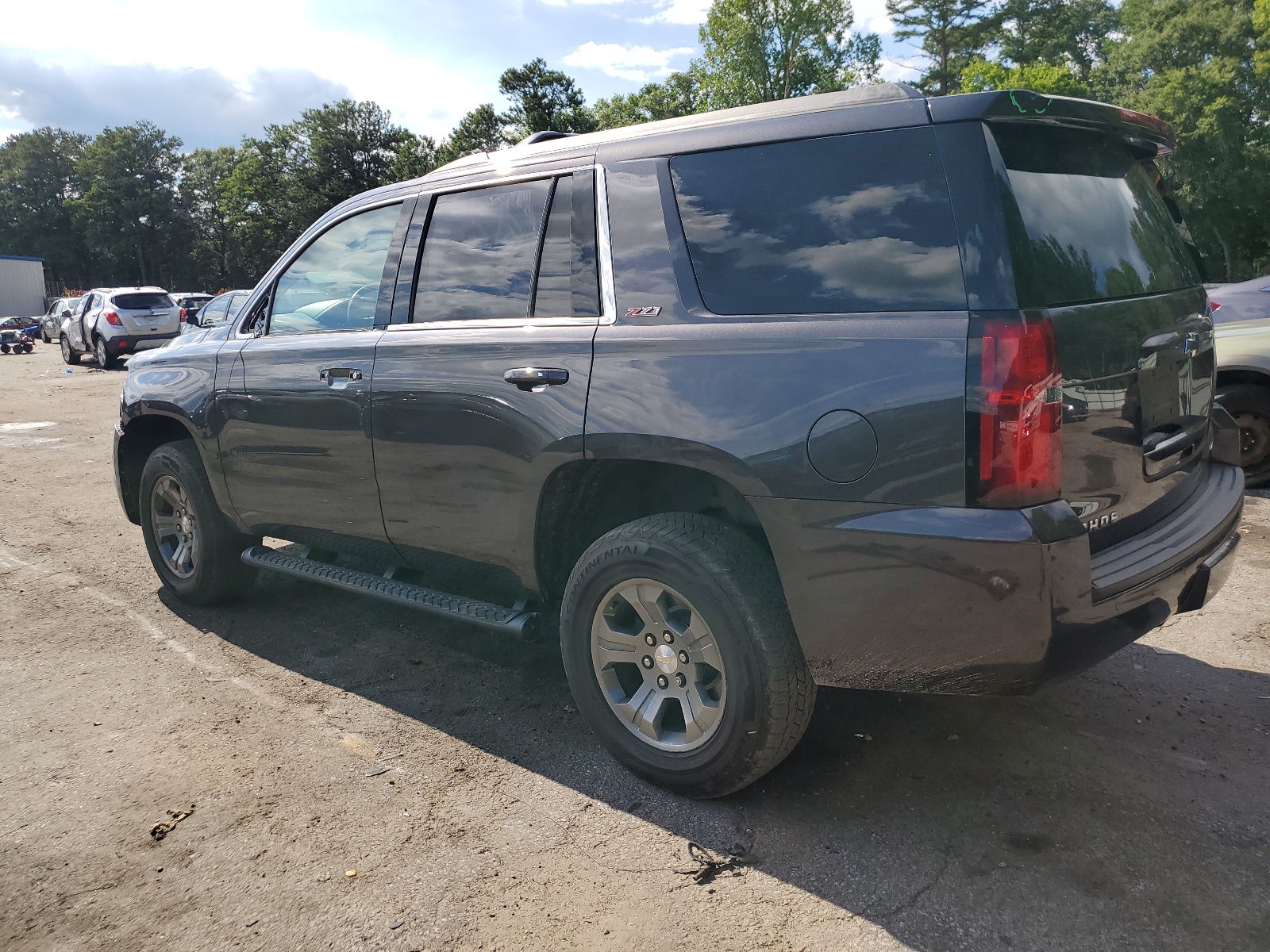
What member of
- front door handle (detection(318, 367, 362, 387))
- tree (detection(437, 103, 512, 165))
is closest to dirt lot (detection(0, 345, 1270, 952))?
front door handle (detection(318, 367, 362, 387))

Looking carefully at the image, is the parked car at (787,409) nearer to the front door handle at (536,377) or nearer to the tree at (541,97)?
the front door handle at (536,377)

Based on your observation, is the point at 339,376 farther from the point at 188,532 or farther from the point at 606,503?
the point at 188,532

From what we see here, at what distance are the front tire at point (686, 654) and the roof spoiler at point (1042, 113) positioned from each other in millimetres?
1283

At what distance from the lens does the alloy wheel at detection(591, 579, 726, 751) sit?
9.37 ft

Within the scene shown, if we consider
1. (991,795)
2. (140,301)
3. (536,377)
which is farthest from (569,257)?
(140,301)

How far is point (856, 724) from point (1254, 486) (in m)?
4.85

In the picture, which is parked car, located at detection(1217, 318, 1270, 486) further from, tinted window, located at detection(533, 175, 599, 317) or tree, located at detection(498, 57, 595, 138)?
tree, located at detection(498, 57, 595, 138)

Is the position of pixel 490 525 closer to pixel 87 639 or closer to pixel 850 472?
pixel 850 472

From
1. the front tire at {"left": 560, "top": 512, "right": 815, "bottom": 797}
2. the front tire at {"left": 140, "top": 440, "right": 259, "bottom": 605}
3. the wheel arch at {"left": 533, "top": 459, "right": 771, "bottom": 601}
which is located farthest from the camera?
the front tire at {"left": 140, "top": 440, "right": 259, "bottom": 605}

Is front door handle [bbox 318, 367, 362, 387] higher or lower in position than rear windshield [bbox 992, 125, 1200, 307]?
lower

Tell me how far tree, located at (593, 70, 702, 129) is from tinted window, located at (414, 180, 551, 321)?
65834mm

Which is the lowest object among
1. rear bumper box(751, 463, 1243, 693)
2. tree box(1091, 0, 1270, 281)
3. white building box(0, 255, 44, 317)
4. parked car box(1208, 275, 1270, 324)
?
rear bumper box(751, 463, 1243, 693)

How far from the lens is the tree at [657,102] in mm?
66438

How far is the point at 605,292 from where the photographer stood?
3076 mm
